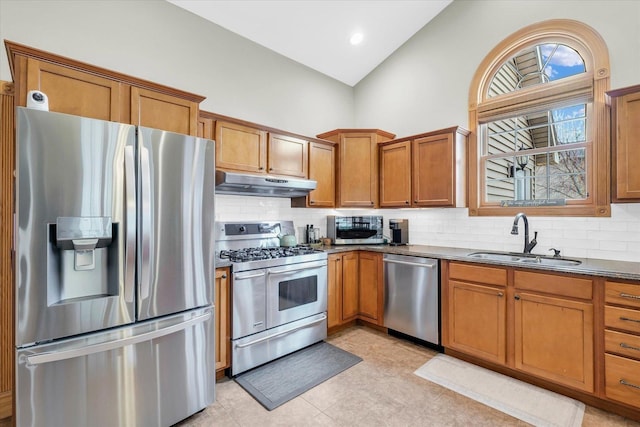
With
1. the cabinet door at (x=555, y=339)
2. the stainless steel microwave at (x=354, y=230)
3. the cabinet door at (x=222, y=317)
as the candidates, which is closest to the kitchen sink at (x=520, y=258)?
the cabinet door at (x=555, y=339)

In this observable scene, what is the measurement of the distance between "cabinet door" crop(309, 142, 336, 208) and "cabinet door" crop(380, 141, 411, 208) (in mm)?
649

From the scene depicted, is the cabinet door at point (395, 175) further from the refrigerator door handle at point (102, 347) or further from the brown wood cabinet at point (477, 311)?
the refrigerator door handle at point (102, 347)

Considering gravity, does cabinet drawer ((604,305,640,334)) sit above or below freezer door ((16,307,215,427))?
above

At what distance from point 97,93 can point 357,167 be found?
2.75 m

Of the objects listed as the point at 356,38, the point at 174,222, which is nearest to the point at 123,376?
the point at 174,222

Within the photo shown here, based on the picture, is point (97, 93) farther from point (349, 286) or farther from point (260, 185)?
point (349, 286)

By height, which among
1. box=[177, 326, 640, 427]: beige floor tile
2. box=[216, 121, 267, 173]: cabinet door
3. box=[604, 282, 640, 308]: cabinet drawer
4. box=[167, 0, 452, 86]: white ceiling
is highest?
box=[167, 0, 452, 86]: white ceiling

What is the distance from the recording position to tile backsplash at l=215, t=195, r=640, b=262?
2.53 meters

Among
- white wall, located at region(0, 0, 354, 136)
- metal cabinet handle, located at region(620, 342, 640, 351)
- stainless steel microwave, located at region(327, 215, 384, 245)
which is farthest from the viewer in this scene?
stainless steel microwave, located at region(327, 215, 384, 245)

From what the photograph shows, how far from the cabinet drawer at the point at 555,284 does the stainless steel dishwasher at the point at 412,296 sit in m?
0.71

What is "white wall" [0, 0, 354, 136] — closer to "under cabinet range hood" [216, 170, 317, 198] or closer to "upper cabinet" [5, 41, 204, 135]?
"upper cabinet" [5, 41, 204, 135]

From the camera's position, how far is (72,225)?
157cm

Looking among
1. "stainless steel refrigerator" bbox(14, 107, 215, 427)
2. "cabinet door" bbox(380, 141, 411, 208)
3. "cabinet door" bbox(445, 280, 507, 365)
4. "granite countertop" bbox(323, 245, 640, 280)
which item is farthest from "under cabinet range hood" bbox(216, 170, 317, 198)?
"cabinet door" bbox(445, 280, 507, 365)

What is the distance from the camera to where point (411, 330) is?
3.14 m
